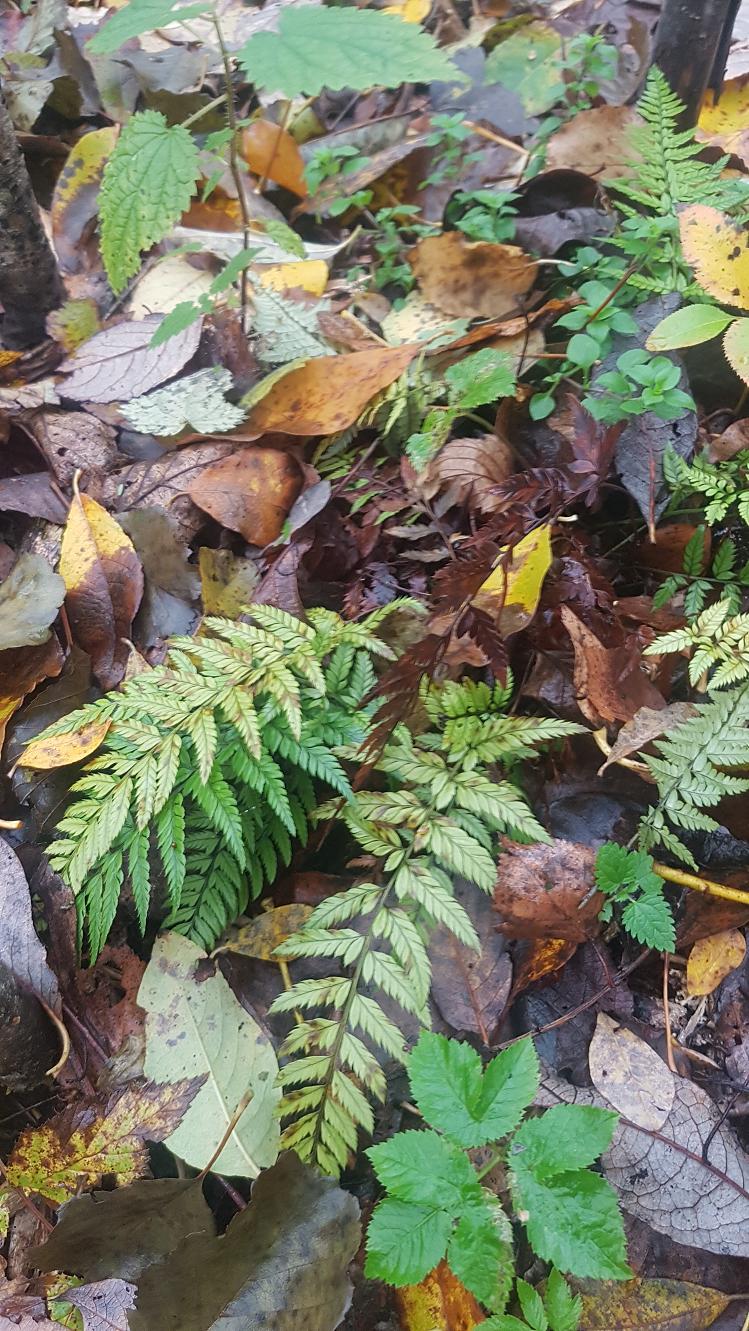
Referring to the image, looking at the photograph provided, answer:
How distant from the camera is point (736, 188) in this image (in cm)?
210

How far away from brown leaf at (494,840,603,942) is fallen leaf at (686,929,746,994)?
0.22 metres

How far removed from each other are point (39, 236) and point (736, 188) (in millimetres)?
2065

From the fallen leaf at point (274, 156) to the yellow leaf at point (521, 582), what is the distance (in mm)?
2259

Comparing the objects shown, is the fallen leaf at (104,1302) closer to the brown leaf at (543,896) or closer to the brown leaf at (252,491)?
the brown leaf at (543,896)

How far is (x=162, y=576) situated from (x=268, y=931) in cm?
94

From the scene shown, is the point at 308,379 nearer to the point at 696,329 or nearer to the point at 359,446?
the point at 359,446

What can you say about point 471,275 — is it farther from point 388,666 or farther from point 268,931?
point 268,931

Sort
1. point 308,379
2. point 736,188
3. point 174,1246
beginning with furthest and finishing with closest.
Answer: point 308,379 → point 736,188 → point 174,1246

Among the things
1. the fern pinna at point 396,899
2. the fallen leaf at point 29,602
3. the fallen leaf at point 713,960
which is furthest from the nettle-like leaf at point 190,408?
the fallen leaf at point 713,960

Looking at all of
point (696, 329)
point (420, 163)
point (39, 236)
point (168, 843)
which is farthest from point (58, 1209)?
point (420, 163)

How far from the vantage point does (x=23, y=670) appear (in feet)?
6.19

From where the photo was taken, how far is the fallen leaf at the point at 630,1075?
153 cm

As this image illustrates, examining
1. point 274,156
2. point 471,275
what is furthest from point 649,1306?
point 274,156

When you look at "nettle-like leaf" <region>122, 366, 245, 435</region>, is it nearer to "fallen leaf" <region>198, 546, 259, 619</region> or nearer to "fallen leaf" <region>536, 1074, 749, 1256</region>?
"fallen leaf" <region>198, 546, 259, 619</region>
